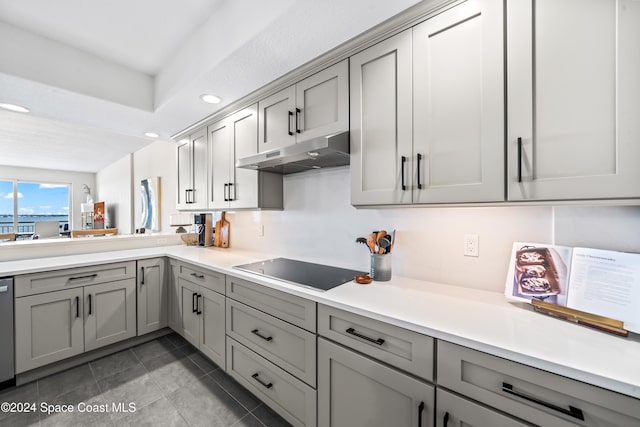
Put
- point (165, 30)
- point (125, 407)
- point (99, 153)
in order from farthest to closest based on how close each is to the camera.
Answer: point (99, 153), point (165, 30), point (125, 407)

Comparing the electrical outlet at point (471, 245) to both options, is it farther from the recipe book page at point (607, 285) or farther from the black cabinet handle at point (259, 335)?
the black cabinet handle at point (259, 335)

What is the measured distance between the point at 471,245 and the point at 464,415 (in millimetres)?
783

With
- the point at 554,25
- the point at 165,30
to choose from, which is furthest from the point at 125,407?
the point at 554,25

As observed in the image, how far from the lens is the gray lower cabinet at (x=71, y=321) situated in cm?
189

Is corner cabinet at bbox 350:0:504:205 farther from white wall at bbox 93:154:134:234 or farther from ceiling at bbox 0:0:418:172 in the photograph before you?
white wall at bbox 93:154:134:234

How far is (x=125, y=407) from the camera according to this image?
170 cm

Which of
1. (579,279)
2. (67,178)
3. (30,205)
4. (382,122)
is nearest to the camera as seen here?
(579,279)

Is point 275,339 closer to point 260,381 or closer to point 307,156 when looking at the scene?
point 260,381

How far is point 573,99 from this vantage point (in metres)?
0.88

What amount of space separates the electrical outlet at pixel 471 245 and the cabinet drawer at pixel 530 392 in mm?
633

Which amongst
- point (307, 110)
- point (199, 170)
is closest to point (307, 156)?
point (307, 110)

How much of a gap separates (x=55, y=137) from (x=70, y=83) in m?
3.65

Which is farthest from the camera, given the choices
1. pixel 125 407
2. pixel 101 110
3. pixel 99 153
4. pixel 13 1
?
pixel 99 153

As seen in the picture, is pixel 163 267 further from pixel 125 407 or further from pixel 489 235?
pixel 489 235
